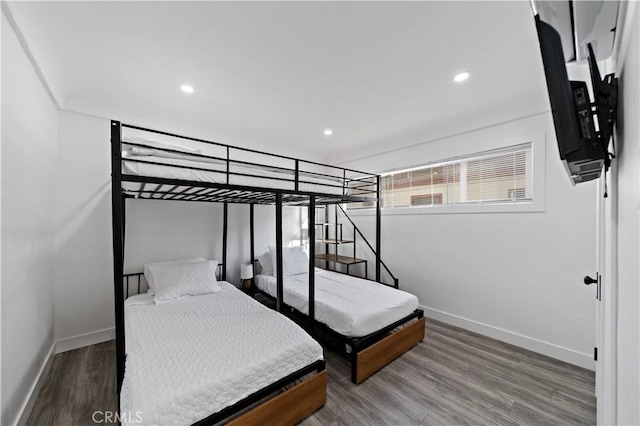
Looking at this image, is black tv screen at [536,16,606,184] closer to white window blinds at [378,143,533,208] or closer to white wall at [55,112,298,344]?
white window blinds at [378,143,533,208]

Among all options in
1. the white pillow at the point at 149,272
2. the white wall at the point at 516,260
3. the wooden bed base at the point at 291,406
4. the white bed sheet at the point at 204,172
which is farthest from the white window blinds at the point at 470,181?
the white pillow at the point at 149,272

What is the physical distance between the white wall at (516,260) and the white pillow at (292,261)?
152 centimetres

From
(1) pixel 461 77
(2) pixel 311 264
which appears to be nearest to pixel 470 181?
(1) pixel 461 77

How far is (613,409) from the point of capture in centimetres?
86

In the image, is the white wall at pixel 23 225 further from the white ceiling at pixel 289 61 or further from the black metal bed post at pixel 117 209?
the black metal bed post at pixel 117 209

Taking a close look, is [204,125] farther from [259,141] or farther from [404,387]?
[404,387]

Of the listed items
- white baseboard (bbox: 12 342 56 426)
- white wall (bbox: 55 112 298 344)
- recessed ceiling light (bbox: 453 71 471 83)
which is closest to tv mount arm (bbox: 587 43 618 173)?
recessed ceiling light (bbox: 453 71 471 83)

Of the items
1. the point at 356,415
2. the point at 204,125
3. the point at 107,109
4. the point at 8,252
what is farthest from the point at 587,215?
the point at 107,109

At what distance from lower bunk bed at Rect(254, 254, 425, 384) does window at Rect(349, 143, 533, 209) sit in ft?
4.66

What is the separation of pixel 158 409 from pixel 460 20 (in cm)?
266

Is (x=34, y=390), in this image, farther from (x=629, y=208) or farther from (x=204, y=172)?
(x=629, y=208)

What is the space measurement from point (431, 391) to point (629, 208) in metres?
1.89

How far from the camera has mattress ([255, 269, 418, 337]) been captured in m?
2.13

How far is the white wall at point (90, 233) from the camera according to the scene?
7.95ft
